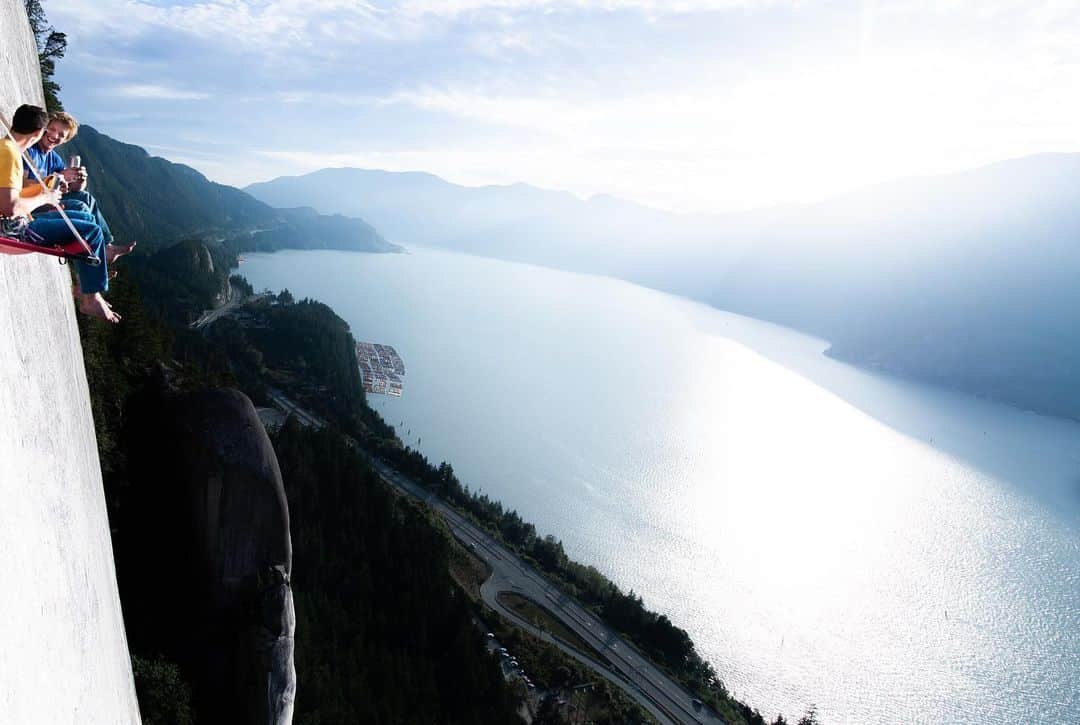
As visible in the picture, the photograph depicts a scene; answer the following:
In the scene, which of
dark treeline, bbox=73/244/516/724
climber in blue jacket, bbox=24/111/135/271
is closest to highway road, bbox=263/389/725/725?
dark treeline, bbox=73/244/516/724

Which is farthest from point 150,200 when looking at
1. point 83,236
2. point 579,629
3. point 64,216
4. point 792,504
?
point 64,216

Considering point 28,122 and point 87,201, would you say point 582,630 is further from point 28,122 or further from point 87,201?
point 28,122

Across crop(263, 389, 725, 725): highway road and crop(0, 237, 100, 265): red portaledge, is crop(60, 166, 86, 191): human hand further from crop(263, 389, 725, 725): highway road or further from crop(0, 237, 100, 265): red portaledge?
crop(263, 389, 725, 725): highway road

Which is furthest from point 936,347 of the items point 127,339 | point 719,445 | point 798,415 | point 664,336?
point 127,339

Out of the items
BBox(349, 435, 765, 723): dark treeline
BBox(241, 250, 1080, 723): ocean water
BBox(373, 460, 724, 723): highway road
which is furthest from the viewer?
BBox(241, 250, 1080, 723): ocean water

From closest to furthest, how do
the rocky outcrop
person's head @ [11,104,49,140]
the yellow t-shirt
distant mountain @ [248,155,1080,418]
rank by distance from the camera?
the yellow t-shirt
person's head @ [11,104,49,140]
the rocky outcrop
distant mountain @ [248,155,1080,418]

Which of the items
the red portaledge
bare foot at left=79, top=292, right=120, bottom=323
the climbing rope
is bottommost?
bare foot at left=79, top=292, right=120, bottom=323
